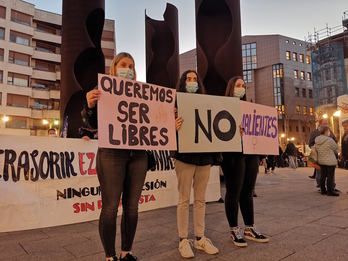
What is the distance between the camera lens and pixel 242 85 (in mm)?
3816

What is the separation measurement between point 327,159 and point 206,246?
18.1ft

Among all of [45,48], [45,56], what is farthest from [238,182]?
[45,48]

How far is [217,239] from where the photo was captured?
12.1ft

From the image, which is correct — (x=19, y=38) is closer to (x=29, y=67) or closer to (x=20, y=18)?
(x=20, y=18)

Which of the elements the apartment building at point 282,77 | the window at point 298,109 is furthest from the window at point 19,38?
the window at point 298,109

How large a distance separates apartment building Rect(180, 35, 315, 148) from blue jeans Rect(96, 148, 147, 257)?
59.1 metres

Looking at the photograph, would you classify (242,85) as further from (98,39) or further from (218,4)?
(218,4)

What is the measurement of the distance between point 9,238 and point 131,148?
2672 millimetres

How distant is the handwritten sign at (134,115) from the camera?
2.73m

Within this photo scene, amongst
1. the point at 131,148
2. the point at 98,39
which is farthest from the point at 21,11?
the point at 131,148

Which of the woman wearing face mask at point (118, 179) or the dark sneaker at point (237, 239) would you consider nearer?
the woman wearing face mask at point (118, 179)

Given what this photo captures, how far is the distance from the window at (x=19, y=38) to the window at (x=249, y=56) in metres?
42.0

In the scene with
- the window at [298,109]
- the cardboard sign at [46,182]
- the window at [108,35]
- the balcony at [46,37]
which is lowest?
the cardboard sign at [46,182]

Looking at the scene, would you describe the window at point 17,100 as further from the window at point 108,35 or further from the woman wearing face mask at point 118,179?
the woman wearing face mask at point 118,179
